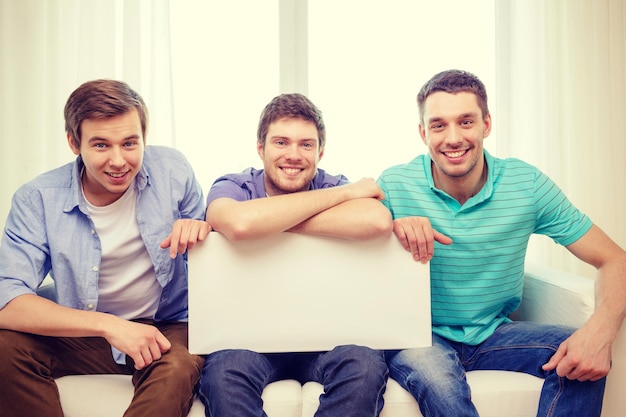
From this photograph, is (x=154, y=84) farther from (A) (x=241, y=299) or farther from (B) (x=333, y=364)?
(B) (x=333, y=364)

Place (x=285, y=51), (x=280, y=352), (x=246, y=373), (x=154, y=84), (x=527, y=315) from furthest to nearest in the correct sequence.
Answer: (x=285, y=51) < (x=154, y=84) < (x=527, y=315) < (x=280, y=352) < (x=246, y=373)

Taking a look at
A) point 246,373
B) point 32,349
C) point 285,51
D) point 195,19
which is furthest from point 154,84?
point 246,373

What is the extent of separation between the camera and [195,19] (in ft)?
8.98

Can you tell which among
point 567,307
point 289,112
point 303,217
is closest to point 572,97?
point 567,307

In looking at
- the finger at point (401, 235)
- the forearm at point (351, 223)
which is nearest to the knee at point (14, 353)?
the forearm at point (351, 223)

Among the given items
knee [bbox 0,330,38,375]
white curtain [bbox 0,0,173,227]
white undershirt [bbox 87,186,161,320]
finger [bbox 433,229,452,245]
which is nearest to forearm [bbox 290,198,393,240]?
finger [bbox 433,229,452,245]

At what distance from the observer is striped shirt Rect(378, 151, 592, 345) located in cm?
158

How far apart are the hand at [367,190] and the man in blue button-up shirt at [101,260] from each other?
40cm

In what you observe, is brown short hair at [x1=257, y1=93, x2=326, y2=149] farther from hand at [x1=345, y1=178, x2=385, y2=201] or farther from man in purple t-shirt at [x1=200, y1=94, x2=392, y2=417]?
hand at [x1=345, y1=178, x2=385, y2=201]

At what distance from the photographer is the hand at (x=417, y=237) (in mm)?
1397

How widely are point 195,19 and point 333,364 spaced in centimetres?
194

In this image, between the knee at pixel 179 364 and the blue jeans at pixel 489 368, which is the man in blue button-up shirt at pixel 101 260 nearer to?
the knee at pixel 179 364

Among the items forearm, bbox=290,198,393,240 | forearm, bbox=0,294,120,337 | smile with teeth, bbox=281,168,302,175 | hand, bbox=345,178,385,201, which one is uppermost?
smile with teeth, bbox=281,168,302,175

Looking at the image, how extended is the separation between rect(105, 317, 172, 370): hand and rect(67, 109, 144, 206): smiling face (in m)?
0.40
